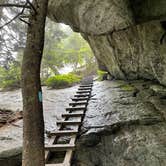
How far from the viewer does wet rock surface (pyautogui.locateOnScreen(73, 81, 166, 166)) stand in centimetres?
411

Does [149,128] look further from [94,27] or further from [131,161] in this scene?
[94,27]

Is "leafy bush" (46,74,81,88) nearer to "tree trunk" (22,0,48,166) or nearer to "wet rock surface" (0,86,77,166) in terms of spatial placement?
"wet rock surface" (0,86,77,166)

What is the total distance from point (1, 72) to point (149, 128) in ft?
35.6

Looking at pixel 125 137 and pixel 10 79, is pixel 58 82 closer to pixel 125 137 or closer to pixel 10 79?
pixel 10 79

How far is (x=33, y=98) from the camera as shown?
10.8ft

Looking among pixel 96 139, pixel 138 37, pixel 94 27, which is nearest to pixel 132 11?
pixel 94 27

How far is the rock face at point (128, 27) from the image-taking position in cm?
498

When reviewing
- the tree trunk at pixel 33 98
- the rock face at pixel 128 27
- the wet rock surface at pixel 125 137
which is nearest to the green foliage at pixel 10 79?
the rock face at pixel 128 27

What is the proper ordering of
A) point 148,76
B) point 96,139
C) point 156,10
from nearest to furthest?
point 96,139
point 156,10
point 148,76

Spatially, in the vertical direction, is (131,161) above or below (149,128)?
below

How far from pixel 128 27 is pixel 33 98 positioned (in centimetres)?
397

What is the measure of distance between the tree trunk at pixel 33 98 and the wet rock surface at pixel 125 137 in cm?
119

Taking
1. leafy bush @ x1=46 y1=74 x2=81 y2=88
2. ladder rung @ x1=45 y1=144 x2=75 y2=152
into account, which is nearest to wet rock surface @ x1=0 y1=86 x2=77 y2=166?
ladder rung @ x1=45 y1=144 x2=75 y2=152

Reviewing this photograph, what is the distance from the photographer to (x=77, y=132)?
15.9ft
